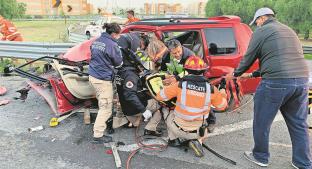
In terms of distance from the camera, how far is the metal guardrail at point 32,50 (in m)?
7.80

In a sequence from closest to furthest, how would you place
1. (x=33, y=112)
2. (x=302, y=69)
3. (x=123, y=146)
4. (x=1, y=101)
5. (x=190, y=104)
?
(x=302, y=69), (x=190, y=104), (x=123, y=146), (x=33, y=112), (x=1, y=101)

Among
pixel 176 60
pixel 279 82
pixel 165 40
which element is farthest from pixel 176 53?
pixel 279 82

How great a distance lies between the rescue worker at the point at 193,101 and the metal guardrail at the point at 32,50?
507cm

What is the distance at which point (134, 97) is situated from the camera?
4.18 metres

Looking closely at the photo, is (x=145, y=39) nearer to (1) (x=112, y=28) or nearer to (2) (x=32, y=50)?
(1) (x=112, y=28)

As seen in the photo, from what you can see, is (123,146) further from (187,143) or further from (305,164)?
(305,164)

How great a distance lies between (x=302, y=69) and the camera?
3.23 m

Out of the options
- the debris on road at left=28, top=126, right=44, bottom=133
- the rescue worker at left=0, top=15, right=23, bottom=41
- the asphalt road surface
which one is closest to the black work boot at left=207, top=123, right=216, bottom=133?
the asphalt road surface

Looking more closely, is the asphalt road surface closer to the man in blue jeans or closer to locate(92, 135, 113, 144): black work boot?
locate(92, 135, 113, 144): black work boot

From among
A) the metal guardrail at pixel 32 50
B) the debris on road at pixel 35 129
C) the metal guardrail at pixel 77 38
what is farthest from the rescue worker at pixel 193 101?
the metal guardrail at pixel 77 38

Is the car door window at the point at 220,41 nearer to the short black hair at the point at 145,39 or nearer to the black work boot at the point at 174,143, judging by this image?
the short black hair at the point at 145,39

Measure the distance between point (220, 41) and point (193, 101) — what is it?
1.75m

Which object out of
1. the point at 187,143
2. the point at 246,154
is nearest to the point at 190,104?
the point at 187,143

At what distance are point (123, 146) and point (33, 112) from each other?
2.13 m
